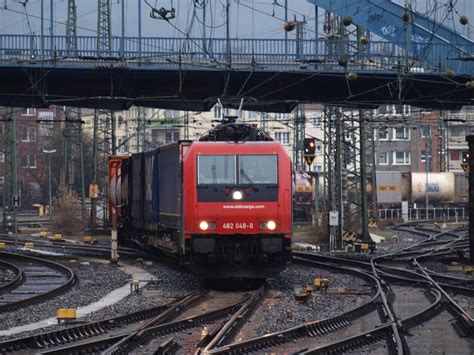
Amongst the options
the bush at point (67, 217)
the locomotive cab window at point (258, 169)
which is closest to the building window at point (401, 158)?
the bush at point (67, 217)

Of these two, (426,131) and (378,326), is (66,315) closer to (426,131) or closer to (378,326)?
(378,326)

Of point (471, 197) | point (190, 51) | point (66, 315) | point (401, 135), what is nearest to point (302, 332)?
point (66, 315)

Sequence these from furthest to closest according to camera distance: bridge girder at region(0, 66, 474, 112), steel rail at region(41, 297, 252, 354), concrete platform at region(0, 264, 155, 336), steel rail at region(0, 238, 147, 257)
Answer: steel rail at region(0, 238, 147, 257)
bridge girder at region(0, 66, 474, 112)
concrete platform at region(0, 264, 155, 336)
steel rail at region(41, 297, 252, 354)

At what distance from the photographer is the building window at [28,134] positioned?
96562mm

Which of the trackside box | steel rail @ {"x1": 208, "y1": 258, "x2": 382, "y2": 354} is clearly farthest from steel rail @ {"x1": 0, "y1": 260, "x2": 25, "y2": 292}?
steel rail @ {"x1": 208, "y1": 258, "x2": 382, "y2": 354}

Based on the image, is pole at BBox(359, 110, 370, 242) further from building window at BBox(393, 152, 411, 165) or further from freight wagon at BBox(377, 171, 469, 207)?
building window at BBox(393, 152, 411, 165)

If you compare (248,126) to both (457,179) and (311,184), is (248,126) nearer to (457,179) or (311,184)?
(311,184)

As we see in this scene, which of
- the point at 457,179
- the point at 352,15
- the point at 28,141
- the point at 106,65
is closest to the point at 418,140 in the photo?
the point at 457,179

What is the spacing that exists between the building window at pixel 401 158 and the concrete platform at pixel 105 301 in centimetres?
7824

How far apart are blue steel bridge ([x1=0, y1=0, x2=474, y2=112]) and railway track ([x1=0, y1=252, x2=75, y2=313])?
15.3 feet

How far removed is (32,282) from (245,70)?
8.53m

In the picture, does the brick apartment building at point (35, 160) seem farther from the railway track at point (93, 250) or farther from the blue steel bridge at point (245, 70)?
the blue steel bridge at point (245, 70)

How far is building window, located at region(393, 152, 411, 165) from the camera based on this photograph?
338 ft

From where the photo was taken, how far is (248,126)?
21.0m
